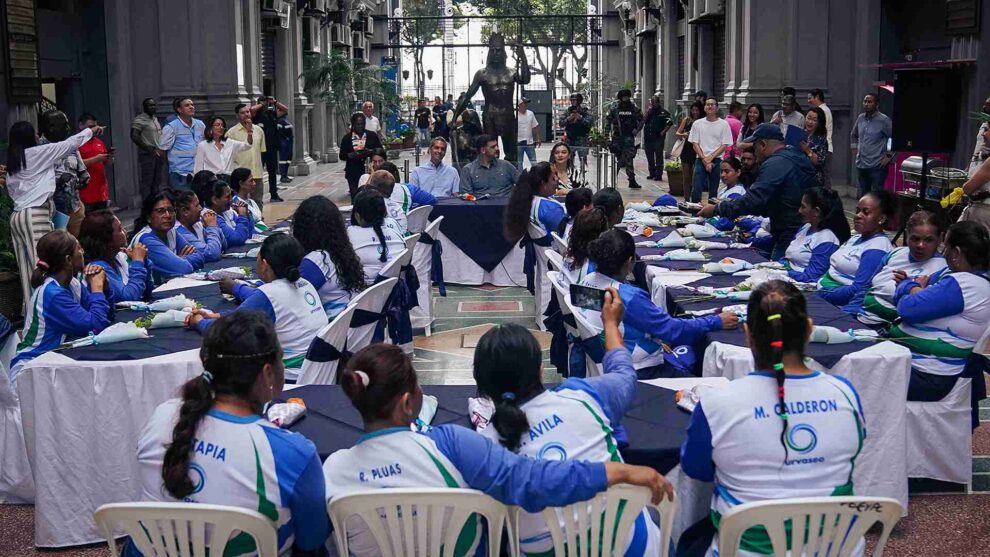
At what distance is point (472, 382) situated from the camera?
286 inches

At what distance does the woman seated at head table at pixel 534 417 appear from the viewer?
3.09 metres

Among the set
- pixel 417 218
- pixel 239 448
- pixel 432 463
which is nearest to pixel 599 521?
pixel 432 463

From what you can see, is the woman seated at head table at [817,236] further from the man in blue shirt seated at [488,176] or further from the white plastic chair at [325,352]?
the man in blue shirt seated at [488,176]

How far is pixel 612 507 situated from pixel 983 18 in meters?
10.7

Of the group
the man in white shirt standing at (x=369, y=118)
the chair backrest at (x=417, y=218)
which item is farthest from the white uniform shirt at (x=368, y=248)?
the man in white shirt standing at (x=369, y=118)

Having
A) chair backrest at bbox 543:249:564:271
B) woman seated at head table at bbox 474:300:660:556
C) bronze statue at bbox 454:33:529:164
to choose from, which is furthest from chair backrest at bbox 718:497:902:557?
bronze statue at bbox 454:33:529:164

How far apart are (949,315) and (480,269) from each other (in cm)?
602

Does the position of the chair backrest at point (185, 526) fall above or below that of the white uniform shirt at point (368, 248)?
below

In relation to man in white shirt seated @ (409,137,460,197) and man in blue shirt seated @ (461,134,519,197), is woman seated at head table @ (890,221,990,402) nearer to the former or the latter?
man in blue shirt seated @ (461,134,519,197)

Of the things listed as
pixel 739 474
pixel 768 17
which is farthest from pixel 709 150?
pixel 739 474

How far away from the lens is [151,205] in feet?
22.0

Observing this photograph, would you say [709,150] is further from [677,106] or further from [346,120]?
[346,120]

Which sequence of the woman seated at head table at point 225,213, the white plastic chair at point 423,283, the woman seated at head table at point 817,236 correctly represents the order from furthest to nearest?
the white plastic chair at point 423,283, the woman seated at head table at point 225,213, the woman seated at head table at point 817,236

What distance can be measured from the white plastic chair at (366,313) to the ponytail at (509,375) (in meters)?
2.55
